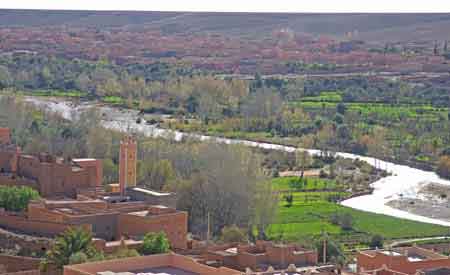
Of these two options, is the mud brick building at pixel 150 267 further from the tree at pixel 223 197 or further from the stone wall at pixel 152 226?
the tree at pixel 223 197

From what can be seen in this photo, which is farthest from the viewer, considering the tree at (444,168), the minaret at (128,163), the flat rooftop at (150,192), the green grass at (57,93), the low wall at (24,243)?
the green grass at (57,93)

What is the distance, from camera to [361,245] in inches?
1490

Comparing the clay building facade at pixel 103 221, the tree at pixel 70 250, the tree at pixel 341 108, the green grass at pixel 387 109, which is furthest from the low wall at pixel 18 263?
the tree at pixel 341 108

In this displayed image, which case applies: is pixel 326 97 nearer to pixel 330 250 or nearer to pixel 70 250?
pixel 330 250

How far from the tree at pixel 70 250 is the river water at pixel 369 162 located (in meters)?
15.1

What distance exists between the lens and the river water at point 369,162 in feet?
148

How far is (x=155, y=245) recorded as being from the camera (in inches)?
1212

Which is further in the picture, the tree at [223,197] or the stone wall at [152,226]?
the tree at [223,197]

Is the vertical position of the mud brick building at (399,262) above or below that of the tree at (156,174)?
above

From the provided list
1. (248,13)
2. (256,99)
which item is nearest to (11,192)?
(256,99)

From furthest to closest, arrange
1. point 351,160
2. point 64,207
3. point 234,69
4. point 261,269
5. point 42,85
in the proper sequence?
point 234,69, point 42,85, point 351,160, point 64,207, point 261,269

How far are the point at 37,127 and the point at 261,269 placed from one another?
22248mm

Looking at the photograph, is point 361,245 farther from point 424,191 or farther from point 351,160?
point 351,160

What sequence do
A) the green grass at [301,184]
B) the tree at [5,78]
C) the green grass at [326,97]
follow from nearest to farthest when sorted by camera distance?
1. the green grass at [301,184]
2. the tree at [5,78]
3. the green grass at [326,97]
